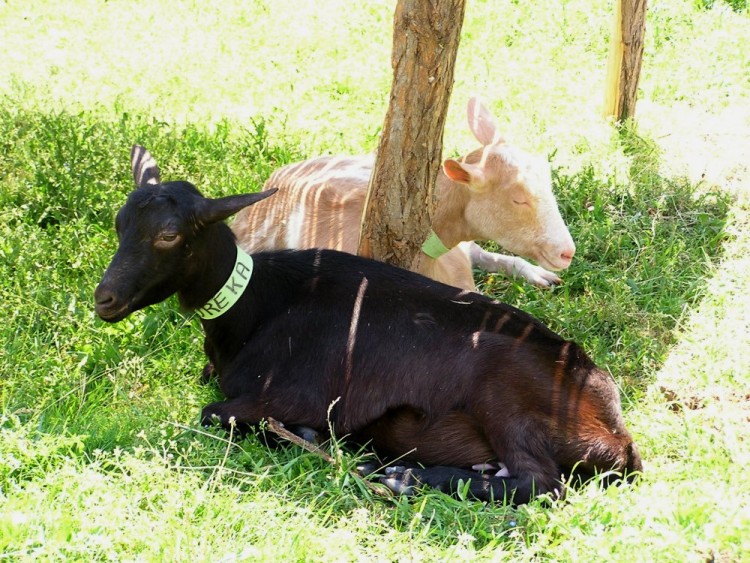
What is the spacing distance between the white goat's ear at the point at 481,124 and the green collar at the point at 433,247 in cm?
81

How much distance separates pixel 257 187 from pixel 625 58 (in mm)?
3551

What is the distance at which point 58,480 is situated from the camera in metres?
4.14

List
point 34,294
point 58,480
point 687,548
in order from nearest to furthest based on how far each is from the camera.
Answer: point 687,548 → point 58,480 → point 34,294

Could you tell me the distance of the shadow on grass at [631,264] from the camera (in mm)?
5984

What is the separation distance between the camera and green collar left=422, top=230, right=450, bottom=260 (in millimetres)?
5684

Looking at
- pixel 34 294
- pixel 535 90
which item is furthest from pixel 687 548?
pixel 535 90

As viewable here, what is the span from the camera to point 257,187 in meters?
7.13

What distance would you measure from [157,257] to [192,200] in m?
0.34

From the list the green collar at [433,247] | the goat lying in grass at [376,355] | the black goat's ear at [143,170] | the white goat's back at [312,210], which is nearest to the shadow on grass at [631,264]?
the green collar at [433,247]

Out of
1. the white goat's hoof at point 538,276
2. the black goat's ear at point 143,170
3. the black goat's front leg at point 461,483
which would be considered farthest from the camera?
the white goat's hoof at point 538,276

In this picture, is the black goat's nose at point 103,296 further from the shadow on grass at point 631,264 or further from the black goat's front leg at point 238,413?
the shadow on grass at point 631,264

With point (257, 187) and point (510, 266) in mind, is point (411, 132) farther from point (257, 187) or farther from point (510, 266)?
point (257, 187)

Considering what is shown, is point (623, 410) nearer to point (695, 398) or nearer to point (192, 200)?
point (695, 398)

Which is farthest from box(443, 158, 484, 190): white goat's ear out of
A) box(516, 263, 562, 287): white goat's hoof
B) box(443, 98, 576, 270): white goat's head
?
box(516, 263, 562, 287): white goat's hoof
